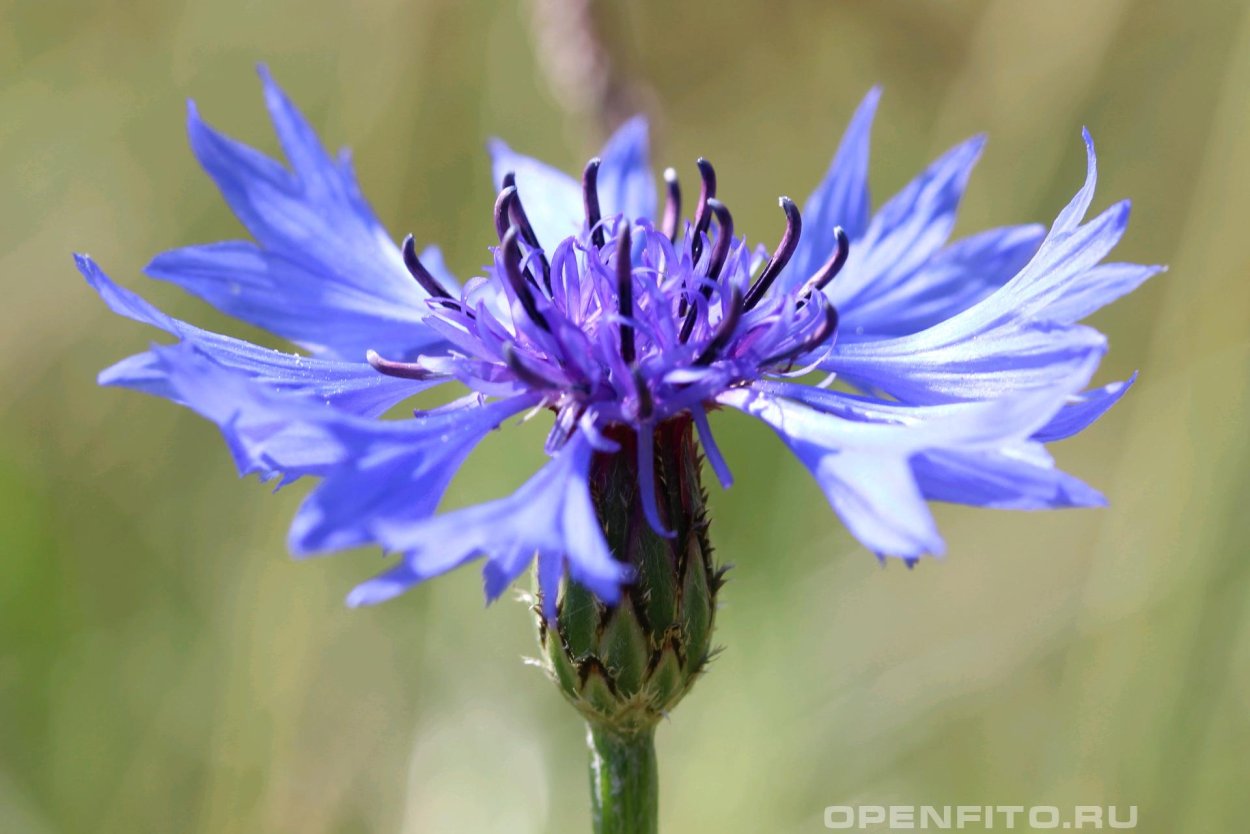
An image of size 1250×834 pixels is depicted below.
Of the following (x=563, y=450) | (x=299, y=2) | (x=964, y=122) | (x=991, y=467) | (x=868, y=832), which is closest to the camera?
(x=991, y=467)

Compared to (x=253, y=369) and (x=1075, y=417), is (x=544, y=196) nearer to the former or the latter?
(x=253, y=369)

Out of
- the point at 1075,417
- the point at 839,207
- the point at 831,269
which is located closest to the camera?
the point at 1075,417

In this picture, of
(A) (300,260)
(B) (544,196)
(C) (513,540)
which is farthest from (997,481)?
(B) (544,196)

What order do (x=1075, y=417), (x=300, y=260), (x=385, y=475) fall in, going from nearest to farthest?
(x=385, y=475), (x=1075, y=417), (x=300, y=260)

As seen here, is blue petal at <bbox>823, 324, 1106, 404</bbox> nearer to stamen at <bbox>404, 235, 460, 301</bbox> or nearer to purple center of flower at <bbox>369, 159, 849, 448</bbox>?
purple center of flower at <bbox>369, 159, 849, 448</bbox>

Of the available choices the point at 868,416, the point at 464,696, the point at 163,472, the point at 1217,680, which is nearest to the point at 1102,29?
the point at 1217,680

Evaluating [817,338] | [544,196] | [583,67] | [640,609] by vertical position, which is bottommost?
[640,609]

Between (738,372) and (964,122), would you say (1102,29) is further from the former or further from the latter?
(738,372)
